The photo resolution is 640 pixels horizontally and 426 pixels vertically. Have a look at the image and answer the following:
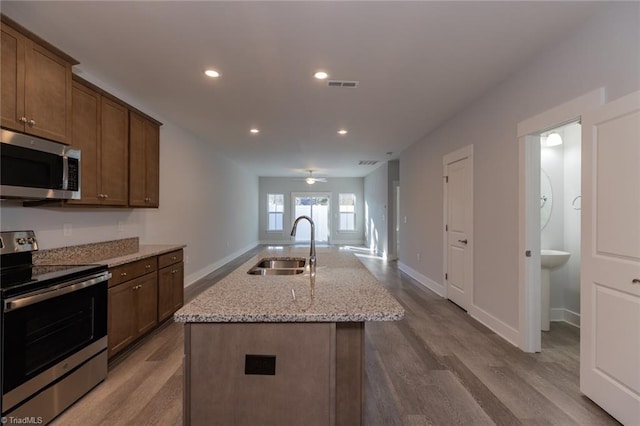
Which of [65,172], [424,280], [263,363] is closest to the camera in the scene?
[263,363]

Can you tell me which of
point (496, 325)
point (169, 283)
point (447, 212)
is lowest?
point (496, 325)

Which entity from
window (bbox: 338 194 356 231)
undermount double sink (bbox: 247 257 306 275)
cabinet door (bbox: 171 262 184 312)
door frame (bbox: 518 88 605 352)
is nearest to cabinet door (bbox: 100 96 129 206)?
cabinet door (bbox: 171 262 184 312)

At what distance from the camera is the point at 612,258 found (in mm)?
2008

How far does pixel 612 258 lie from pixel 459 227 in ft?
7.63

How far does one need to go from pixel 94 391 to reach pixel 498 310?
12.1 feet

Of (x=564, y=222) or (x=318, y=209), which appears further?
(x=318, y=209)

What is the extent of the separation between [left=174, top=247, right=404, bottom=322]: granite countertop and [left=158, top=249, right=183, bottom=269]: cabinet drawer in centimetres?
171

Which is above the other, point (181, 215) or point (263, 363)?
point (181, 215)

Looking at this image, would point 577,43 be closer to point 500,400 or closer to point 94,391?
point 500,400

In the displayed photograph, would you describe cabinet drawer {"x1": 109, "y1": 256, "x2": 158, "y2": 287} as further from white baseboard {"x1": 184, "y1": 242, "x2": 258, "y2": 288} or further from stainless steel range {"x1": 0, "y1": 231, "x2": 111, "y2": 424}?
white baseboard {"x1": 184, "y1": 242, "x2": 258, "y2": 288}

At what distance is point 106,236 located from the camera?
11.1 feet

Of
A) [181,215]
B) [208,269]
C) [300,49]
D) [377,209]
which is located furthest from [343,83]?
[377,209]

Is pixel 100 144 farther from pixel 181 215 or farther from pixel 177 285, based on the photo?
pixel 181 215

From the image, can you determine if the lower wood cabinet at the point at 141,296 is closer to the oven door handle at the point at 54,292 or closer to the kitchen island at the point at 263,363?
the oven door handle at the point at 54,292
